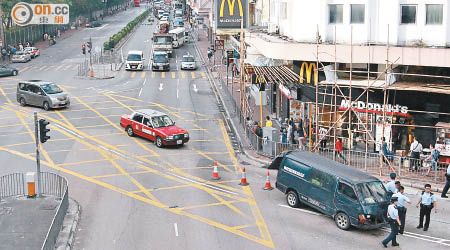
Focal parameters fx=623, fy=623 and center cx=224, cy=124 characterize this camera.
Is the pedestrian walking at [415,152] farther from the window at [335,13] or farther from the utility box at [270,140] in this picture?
the window at [335,13]

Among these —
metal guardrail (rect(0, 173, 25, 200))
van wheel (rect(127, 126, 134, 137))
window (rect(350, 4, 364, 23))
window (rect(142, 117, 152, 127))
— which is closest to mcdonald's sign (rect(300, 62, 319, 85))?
window (rect(350, 4, 364, 23))

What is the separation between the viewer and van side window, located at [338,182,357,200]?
66.4 feet

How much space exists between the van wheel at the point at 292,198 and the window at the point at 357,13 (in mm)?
11045

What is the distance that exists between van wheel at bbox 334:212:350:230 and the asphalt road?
0.21 m

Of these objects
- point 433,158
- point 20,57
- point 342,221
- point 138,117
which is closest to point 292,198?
point 342,221

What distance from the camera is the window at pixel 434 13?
90.7ft

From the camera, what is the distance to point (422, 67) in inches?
1111

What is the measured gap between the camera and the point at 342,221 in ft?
67.7

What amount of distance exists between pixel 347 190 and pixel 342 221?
1062 mm

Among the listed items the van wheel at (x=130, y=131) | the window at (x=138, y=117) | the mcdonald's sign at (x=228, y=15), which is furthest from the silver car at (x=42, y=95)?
the mcdonald's sign at (x=228, y=15)

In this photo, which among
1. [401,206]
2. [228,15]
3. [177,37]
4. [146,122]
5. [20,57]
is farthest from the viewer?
[177,37]

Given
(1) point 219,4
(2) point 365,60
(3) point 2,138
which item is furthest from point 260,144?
(1) point 219,4

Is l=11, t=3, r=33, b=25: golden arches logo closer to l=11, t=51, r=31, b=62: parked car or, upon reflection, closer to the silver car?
l=11, t=51, r=31, b=62: parked car

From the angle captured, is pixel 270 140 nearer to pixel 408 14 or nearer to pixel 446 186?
pixel 408 14
